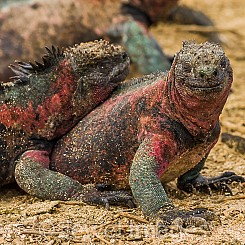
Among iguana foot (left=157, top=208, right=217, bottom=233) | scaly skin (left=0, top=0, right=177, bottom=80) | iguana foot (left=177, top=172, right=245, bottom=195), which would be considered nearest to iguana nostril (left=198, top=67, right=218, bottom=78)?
iguana foot (left=157, top=208, right=217, bottom=233)

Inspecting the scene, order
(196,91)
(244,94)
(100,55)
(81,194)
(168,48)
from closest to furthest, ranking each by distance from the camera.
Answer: (196,91) < (81,194) < (100,55) < (244,94) < (168,48)

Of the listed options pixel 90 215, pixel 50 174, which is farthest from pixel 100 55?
pixel 90 215

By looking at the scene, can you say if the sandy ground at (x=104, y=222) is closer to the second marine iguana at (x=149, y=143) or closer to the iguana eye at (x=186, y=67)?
the second marine iguana at (x=149, y=143)

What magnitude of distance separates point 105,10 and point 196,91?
5621 millimetres

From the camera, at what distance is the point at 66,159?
5531 millimetres

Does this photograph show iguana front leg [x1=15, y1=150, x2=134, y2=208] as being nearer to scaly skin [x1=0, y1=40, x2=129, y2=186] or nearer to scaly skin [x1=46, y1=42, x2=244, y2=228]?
scaly skin [x1=46, y1=42, x2=244, y2=228]

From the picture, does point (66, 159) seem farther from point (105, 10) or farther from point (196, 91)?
point (105, 10)

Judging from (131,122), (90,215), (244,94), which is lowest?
(244,94)

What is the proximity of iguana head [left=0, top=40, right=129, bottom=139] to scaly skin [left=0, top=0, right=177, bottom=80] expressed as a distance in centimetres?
369

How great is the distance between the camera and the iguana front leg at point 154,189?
4547 mm

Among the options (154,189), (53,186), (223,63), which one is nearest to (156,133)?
(154,189)

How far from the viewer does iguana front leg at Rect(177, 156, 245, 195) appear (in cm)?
568

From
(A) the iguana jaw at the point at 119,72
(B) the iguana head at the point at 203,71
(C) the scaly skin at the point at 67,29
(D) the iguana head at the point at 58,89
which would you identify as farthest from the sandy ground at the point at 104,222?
(C) the scaly skin at the point at 67,29

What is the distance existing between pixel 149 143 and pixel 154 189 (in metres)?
0.38
